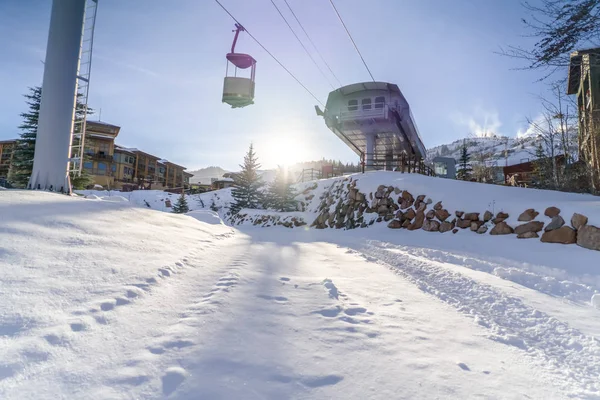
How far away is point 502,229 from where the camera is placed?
702 cm

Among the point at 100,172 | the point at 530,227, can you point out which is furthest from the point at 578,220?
the point at 100,172

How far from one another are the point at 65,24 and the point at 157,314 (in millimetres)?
8097

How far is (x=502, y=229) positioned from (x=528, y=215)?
62 cm

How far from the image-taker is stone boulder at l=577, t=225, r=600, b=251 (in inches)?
209

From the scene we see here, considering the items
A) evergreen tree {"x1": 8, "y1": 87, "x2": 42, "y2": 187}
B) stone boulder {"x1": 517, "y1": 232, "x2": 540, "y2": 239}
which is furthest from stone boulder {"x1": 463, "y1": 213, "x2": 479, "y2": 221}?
evergreen tree {"x1": 8, "y1": 87, "x2": 42, "y2": 187}

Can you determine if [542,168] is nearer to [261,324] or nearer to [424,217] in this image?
[424,217]

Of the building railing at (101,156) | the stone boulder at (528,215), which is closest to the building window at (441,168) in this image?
the stone boulder at (528,215)

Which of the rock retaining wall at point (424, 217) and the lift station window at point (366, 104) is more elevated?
the lift station window at point (366, 104)

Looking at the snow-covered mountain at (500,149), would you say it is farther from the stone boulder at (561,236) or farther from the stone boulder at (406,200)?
the stone boulder at (561,236)

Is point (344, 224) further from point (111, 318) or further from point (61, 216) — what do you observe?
point (111, 318)

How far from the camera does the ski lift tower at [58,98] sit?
671cm

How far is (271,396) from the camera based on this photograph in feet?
5.25

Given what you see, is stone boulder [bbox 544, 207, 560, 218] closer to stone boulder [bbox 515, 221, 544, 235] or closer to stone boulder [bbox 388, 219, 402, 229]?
stone boulder [bbox 515, 221, 544, 235]

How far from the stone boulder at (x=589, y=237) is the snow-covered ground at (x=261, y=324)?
64 cm
